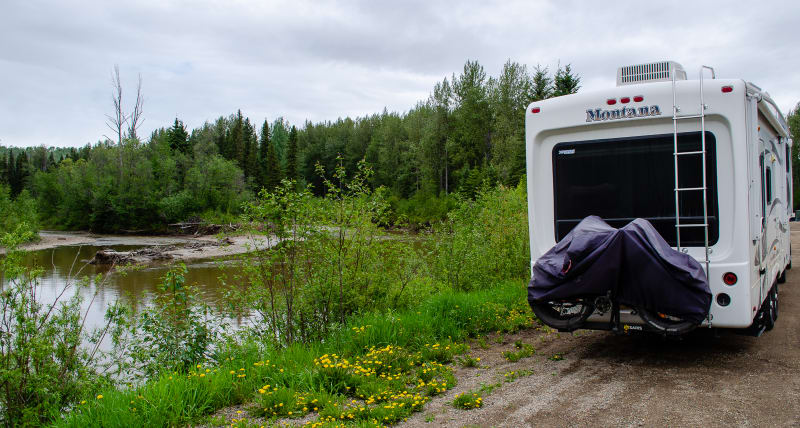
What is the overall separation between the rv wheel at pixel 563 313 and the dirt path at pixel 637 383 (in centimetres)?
46

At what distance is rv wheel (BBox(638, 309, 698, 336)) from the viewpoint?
494 centimetres

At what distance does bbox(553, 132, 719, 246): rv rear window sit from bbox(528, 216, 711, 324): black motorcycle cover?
1.55ft

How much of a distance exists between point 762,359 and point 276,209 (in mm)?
5759

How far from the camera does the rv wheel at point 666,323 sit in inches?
194

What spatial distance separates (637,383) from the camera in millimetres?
5023

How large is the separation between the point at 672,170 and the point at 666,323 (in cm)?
158

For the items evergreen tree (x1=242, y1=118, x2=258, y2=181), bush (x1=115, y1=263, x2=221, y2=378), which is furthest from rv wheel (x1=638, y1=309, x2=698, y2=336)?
evergreen tree (x1=242, y1=118, x2=258, y2=181)

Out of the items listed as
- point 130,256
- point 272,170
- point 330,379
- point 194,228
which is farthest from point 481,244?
point 272,170

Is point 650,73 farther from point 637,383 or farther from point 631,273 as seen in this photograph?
point 637,383

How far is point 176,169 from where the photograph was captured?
2172 inches

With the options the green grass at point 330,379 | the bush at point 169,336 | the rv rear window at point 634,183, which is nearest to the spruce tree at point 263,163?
the bush at point 169,336

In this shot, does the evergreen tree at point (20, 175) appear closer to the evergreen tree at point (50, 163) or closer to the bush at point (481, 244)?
the evergreen tree at point (50, 163)

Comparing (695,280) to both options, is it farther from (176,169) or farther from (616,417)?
(176,169)

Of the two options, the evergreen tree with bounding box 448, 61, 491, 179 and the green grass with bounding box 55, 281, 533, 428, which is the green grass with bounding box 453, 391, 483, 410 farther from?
the evergreen tree with bounding box 448, 61, 491, 179
